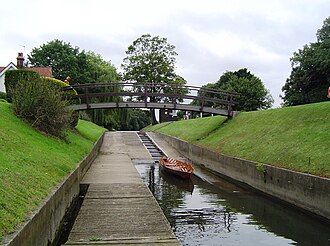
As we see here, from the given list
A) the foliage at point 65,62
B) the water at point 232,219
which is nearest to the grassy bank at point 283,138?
the water at point 232,219

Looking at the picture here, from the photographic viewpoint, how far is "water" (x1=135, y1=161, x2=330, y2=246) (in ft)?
29.4

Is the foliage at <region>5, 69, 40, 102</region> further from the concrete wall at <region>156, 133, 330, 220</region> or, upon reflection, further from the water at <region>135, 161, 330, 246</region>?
the concrete wall at <region>156, 133, 330, 220</region>

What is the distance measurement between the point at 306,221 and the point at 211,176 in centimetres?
913

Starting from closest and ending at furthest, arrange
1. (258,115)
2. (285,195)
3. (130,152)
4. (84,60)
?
(285,195), (258,115), (130,152), (84,60)

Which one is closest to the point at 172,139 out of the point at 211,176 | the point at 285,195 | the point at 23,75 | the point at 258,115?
the point at 258,115

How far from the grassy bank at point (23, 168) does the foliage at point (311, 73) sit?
1260 inches

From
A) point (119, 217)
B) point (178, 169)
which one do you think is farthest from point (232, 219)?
point (178, 169)

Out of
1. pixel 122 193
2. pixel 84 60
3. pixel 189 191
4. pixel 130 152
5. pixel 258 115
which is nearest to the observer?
pixel 122 193

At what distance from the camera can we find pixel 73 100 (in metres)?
24.2

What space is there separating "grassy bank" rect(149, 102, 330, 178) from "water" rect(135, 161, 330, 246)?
1.57 m

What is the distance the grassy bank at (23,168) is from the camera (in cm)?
595

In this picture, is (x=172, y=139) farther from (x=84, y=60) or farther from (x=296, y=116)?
(x=84, y=60)

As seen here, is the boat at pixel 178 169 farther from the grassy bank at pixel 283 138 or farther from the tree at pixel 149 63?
the tree at pixel 149 63

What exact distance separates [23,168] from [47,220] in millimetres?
2064
